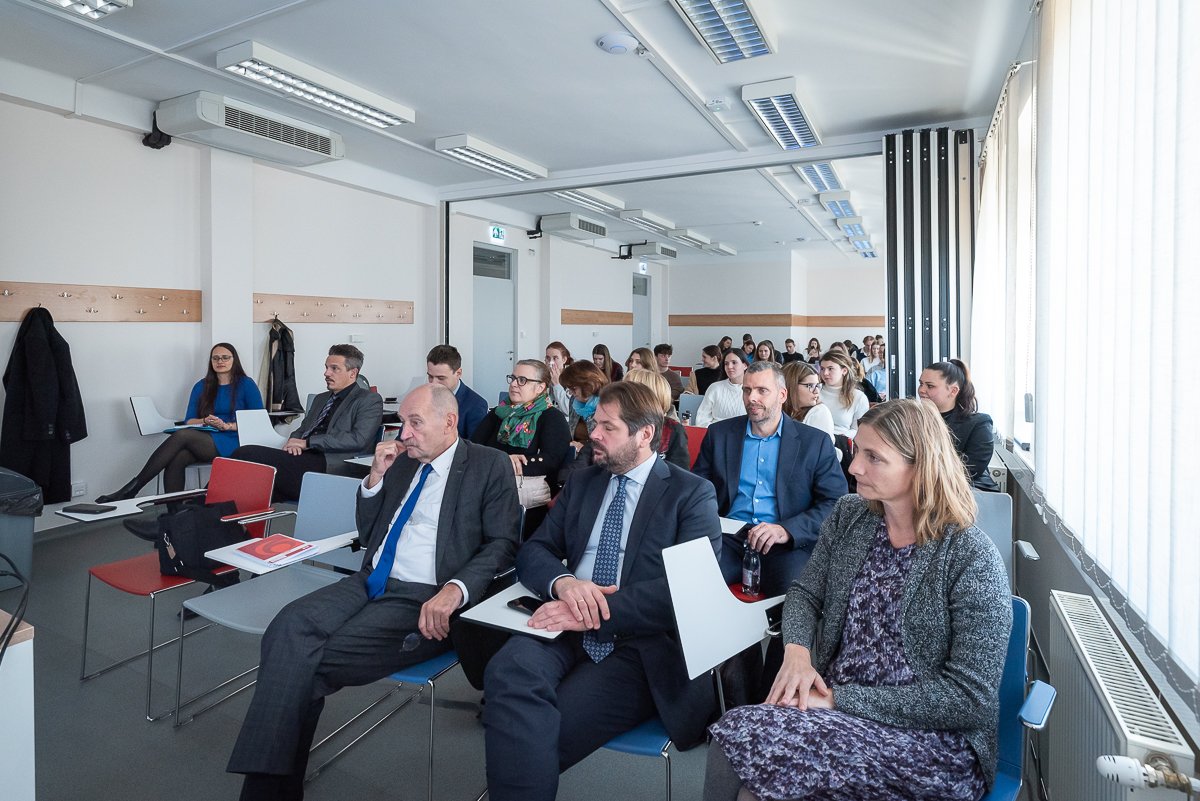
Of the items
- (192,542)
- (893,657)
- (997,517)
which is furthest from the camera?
(192,542)

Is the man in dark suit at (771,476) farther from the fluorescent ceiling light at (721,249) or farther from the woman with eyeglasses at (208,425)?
the fluorescent ceiling light at (721,249)

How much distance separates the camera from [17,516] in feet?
14.0

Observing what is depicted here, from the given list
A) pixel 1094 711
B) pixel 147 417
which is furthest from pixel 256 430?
pixel 1094 711

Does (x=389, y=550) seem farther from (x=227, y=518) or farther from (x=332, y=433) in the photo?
(x=332, y=433)

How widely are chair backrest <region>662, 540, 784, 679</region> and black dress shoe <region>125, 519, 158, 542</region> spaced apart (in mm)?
2572

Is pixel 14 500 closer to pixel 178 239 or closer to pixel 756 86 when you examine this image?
pixel 178 239

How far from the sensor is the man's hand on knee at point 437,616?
7.88ft

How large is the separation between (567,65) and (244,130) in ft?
8.81

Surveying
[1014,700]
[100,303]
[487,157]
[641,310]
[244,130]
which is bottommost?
[1014,700]

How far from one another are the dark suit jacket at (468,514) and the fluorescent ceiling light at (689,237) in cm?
1004

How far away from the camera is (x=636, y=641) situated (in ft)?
7.36

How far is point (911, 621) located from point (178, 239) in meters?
6.67

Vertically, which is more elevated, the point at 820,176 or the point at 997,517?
the point at 820,176

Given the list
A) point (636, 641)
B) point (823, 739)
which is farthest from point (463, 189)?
point (823, 739)
